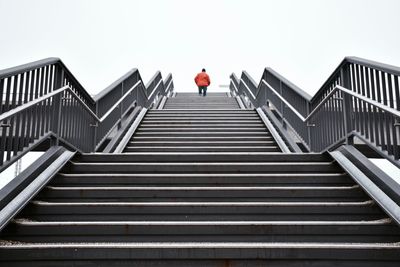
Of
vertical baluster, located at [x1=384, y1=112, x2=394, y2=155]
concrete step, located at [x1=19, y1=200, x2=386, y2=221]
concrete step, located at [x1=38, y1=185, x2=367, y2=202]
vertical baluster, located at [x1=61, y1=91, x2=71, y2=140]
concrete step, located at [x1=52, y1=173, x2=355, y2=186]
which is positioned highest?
vertical baluster, located at [x1=61, y1=91, x2=71, y2=140]

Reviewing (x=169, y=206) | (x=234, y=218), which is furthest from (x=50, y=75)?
(x=234, y=218)

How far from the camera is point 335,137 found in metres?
4.34

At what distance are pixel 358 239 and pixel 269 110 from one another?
5.11 m

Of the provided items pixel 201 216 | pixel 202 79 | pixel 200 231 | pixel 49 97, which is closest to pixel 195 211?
pixel 201 216

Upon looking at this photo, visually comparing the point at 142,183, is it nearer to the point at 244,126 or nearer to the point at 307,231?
the point at 307,231

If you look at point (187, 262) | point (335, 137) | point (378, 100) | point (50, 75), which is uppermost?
point (50, 75)

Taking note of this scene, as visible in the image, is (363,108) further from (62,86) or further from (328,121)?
(62,86)

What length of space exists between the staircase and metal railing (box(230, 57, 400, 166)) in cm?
43

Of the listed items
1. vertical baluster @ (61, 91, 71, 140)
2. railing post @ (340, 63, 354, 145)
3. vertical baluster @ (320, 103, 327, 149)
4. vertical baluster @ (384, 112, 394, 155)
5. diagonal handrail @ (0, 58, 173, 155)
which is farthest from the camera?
vertical baluster @ (320, 103, 327, 149)

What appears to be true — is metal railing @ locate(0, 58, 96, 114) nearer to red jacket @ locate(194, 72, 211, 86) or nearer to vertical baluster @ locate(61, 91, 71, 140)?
vertical baluster @ locate(61, 91, 71, 140)

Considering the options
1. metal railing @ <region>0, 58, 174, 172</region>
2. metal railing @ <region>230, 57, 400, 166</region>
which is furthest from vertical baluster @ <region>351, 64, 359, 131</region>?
metal railing @ <region>0, 58, 174, 172</region>

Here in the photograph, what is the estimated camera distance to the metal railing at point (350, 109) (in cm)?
319

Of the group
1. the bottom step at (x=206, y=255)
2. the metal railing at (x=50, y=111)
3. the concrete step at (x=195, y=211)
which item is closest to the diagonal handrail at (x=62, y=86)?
the metal railing at (x=50, y=111)

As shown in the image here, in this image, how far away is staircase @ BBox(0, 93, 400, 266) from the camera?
243 cm
